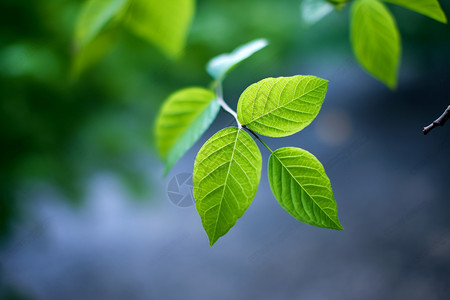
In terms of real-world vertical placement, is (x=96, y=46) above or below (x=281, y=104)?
above

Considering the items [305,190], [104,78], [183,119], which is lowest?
[305,190]

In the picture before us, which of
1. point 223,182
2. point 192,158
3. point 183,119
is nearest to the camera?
point 223,182

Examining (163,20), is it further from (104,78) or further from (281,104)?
(104,78)

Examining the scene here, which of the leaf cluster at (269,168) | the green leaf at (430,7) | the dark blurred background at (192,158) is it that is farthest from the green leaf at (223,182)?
the dark blurred background at (192,158)

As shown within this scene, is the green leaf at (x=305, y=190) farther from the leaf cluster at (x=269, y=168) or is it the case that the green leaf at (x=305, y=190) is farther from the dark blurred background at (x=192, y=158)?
the dark blurred background at (x=192, y=158)

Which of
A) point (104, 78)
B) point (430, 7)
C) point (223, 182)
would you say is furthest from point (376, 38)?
point (104, 78)

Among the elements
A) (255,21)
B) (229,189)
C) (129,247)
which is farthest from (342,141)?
(229,189)

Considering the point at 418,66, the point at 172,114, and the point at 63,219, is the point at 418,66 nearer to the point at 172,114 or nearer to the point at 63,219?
the point at 172,114

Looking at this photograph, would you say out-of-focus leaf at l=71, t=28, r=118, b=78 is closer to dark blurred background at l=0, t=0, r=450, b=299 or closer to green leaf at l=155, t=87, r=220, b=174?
green leaf at l=155, t=87, r=220, b=174
